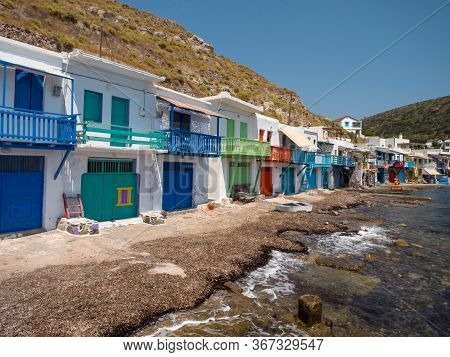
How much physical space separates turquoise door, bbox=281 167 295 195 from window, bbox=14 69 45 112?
27383 mm

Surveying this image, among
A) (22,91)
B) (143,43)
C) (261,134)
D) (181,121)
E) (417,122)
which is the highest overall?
(417,122)

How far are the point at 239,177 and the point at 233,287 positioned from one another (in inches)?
760

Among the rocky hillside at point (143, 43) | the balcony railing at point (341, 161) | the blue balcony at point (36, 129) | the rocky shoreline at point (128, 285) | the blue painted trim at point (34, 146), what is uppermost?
the rocky hillside at point (143, 43)

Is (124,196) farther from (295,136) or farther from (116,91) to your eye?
(295,136)

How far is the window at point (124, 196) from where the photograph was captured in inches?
723

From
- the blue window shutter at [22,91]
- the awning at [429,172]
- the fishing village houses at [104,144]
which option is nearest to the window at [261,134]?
the fishing village houses at [104,144]

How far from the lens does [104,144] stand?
17719 mm

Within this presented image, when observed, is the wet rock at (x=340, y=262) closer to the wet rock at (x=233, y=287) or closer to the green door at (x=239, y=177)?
the wet rock at (x=233, y=287)

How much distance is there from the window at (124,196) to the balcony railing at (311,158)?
74.2 ft

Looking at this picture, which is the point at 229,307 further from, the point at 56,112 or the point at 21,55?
the point at 21,55

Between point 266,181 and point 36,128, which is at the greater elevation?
point 36,128

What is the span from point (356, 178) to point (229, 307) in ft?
182

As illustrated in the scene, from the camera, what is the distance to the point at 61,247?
42.3ft

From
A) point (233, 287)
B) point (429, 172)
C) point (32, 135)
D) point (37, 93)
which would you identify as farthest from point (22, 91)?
point (429, 172)
